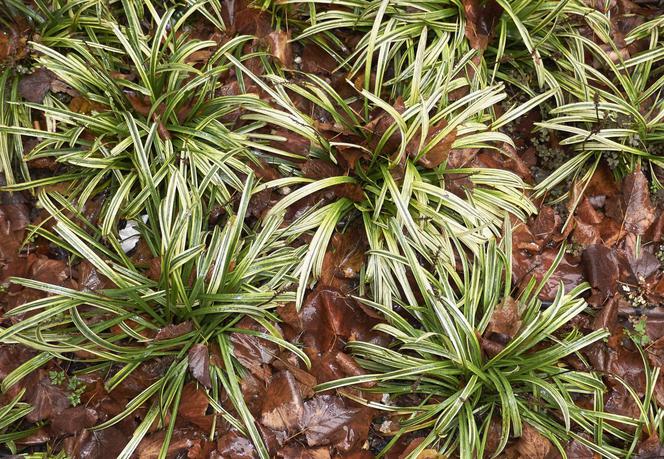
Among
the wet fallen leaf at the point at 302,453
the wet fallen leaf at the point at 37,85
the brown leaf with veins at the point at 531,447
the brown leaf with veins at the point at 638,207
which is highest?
the wet fallen leaf at the point at 37,85

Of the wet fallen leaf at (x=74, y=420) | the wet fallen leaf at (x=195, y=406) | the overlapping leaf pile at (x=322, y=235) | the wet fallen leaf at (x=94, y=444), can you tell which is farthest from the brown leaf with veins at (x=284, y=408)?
the wet fallen leaf at (x=74, y=420)

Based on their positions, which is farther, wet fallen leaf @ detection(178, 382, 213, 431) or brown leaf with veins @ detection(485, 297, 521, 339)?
brown leaf with veins @ detection(485, 297, 521, 339)

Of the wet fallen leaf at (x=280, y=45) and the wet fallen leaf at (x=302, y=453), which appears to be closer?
the wet fallen leaf at (x=302, y=453)

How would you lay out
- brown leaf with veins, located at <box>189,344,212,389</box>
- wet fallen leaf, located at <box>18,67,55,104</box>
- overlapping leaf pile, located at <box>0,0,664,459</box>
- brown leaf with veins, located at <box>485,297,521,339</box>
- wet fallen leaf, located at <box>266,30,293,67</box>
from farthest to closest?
wet fallen leaf, located at <box>266,30,293,67</box>, wet fallen leaf, located at <box>18,67,55,104</box>, brown leaf with veins, located at <box>485,297,521,339</box>, overlapping leaf pile, located at <box>0,0,664,459</box>, brown leaf with veins, located at <box>189,344,212,389</box>

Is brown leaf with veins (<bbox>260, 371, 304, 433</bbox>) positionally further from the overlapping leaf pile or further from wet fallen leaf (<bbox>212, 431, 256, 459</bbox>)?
wet fallen leaf (<bbox>212, 431, 256, 459</bbox>)

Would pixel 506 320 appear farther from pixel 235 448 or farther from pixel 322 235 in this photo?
pixel 235 448

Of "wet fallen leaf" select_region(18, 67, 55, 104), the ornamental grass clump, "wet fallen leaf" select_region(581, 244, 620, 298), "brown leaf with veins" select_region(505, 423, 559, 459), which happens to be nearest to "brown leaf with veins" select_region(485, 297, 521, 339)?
the ornamental grass clump

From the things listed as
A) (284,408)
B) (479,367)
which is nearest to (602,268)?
(479,367)

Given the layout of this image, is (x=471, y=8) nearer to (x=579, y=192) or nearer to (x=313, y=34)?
(x=313, y=34)

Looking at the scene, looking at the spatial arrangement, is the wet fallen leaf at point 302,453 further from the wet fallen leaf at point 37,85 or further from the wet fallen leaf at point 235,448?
the wet fallen leaf at point 37,85
